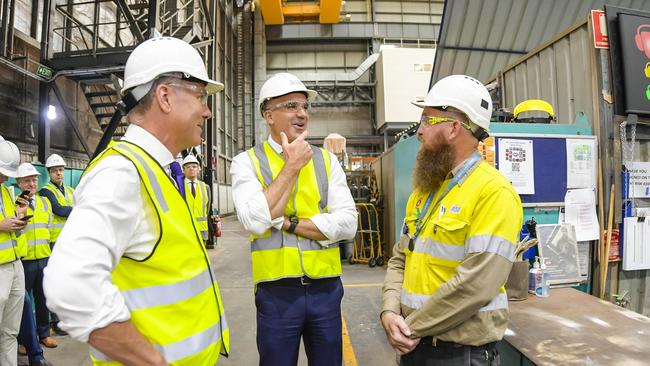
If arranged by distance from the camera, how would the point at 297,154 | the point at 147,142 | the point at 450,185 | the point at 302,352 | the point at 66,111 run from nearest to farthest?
1. the point at 147,142
2. the point at 450,185
3. the point at 297,154
4. the point at 302,352
5. the point at 66,111

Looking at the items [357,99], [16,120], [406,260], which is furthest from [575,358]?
[357,99]

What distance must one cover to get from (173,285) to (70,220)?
1.13ft

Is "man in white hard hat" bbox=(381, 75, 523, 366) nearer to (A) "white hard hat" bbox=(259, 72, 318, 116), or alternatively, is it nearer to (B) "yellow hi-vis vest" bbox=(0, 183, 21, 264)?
(A) "white hard hat" bbox=(259, 72, 318, 116)

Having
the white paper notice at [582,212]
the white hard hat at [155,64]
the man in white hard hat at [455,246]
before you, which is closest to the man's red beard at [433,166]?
the man in white hard hat at [455,246]

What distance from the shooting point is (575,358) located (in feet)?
5.66

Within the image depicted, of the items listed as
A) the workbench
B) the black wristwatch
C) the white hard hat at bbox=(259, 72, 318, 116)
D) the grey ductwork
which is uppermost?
the grey ductwork

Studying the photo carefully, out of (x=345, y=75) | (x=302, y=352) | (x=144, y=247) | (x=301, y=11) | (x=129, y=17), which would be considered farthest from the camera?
(x=345, y=75)

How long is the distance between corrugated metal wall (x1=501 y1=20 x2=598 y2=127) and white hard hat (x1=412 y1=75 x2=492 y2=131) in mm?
2341

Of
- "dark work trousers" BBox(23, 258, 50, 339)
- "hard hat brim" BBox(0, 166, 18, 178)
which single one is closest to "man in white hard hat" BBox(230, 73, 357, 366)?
"hard hat brim" BBox(0, 166, 18, 178)

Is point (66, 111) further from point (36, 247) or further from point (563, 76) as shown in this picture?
point (563, 76)

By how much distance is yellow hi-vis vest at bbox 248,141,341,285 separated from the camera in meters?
1.81

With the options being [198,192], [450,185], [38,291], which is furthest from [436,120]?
[198,192]

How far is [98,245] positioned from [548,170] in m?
3.42

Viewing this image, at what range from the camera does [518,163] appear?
3.10 meters
